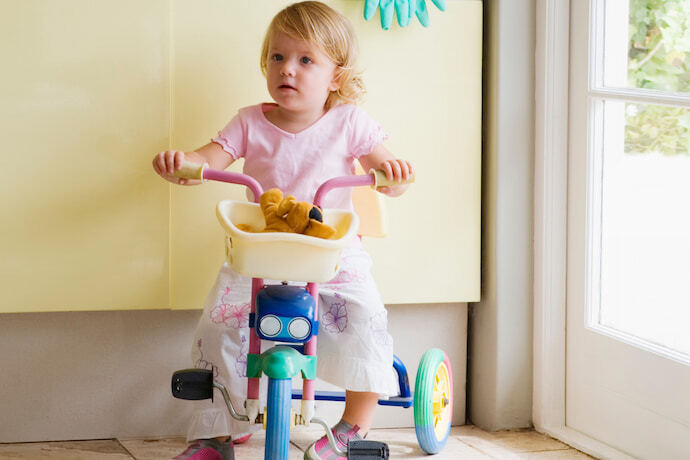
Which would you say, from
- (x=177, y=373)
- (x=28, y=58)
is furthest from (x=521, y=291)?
(x=28, y=58)

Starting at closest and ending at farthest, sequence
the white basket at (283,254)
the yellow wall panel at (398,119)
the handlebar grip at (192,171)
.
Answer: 1. the white basket at (283,254)
2. the handlebar grip at (192,171)
3. the yellow wall panel at (398,119)

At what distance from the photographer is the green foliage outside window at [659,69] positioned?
5.24 ft

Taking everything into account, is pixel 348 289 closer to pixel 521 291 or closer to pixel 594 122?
pixel 521 291

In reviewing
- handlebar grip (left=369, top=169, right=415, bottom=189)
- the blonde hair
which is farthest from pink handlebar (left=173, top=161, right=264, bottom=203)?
the blonde hair

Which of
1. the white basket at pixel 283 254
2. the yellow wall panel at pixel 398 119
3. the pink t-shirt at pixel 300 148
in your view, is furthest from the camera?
the yellow wall panel at pixel 398 119

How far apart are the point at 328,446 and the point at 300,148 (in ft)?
1.83

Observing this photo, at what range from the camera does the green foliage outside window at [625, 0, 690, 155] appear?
5.24 feet

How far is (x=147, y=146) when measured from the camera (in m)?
1.80

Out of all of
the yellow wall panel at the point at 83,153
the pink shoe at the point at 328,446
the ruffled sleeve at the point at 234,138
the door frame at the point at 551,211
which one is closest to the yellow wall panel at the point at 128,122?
the yellow wall panel at the point at 83,153

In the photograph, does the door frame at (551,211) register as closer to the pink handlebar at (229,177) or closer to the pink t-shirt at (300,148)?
the pink t-shirt at (300,148)

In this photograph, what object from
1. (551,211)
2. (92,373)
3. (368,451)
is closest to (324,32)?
(551,211)

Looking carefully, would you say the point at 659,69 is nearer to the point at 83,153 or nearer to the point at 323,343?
the point at 323,343

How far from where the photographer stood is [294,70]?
5.34 feet

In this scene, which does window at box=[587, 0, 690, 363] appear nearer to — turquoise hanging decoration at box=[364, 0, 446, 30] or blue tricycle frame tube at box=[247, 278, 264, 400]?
turquoise hanging decoration at box=[364, 0, 446, 30]
